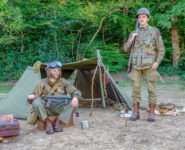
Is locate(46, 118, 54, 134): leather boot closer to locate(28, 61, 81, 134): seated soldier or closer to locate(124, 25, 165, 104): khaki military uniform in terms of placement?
locate(28, 61, 81, 134): seated soldier

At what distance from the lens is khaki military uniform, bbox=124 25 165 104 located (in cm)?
391

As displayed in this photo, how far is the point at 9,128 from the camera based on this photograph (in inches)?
127

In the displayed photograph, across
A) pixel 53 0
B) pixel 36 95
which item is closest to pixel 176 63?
pixel 53 0

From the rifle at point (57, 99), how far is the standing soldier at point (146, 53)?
4.05 ft

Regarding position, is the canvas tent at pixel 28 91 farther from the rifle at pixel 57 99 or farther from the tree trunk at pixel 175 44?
the tree trunk at pixel 175 44

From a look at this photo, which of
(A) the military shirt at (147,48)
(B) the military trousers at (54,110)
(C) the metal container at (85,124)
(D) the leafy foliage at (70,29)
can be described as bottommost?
(C) the metal container at (85,124)

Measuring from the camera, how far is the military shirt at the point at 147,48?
3908 mm

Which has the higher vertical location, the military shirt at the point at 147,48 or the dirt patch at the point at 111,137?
the military shirt at the point at 147,48

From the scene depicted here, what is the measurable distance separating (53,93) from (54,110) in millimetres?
257

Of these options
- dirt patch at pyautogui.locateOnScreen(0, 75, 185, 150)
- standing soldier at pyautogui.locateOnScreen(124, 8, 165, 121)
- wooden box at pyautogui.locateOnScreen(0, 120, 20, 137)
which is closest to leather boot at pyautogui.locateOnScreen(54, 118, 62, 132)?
dirt patch at pyautogui.locateOnScreen(0, 75, 185, 150)

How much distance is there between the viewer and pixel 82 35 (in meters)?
13.2

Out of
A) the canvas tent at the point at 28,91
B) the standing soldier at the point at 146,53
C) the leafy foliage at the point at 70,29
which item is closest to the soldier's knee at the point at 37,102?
the canvas tent at the point at 28,91

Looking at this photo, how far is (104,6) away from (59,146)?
1005 centimetres

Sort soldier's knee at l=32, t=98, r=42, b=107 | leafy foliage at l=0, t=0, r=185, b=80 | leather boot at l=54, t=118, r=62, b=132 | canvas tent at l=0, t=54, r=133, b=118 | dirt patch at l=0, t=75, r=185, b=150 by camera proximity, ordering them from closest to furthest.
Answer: dirt patch at l=0, t=75, r=185, b=150 < soldier's knee at l=32, t=98, r=42, b=107 < leather boot at l=54, t=118, r=62, b=132 < canvas tent at l=0, t=54, r=133, b=118 < leafy foliage at l=0, t=0, r=185, b=80
